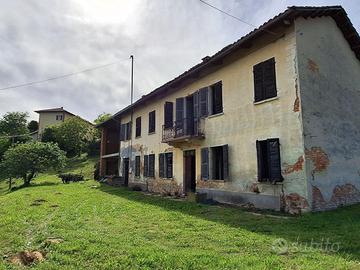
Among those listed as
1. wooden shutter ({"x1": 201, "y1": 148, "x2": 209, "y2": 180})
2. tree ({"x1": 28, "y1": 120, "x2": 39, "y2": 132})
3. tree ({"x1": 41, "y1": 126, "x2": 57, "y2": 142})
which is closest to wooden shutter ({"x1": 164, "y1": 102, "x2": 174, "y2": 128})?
wooden shutter ({"x1": 201, "y1": 148, "x2": 209, "y2": 180})

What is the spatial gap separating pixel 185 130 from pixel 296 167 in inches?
259

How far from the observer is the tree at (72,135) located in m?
41.8

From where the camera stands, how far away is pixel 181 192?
52.1ft

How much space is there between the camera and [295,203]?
9.45 metres

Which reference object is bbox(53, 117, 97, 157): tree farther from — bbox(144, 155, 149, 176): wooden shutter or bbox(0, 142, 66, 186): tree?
bbox(144, 155, 149, 176): wooden shutter

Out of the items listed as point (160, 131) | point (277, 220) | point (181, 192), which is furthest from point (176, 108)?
point (277, 220)

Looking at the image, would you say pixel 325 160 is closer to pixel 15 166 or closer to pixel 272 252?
pixel 272 252

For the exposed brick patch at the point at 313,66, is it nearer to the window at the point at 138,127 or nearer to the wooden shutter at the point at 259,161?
the wooden shutter at the point at 259,161

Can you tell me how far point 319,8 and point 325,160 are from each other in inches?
211

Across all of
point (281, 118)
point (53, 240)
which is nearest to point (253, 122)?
point (281, 118)

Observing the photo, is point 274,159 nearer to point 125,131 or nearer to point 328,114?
point 328,114

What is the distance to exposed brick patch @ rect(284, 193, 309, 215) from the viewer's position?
30.3 feet

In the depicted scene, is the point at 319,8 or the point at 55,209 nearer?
the point at 319,8

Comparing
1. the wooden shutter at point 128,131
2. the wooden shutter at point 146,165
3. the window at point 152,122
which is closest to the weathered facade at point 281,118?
the window at point 152,122
